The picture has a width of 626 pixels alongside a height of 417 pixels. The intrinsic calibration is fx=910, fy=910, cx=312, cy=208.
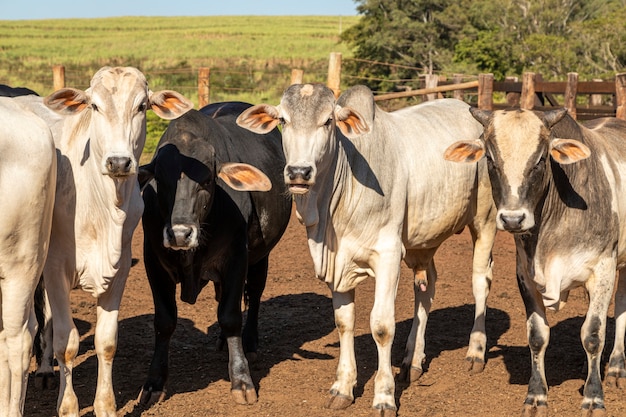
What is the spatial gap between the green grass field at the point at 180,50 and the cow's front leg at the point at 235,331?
13590 millimetres

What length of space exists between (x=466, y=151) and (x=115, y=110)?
219cm

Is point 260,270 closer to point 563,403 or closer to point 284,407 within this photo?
point 284,407

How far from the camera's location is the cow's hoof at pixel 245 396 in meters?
5.98

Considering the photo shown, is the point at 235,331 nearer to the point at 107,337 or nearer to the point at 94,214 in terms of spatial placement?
the point at 107,337

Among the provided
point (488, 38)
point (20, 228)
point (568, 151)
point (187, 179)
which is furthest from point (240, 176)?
point (488, 38)

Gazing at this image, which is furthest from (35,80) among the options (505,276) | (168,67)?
(505,276)

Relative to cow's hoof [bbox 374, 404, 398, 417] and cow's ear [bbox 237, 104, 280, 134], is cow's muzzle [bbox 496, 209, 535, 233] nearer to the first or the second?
cow's hoof [bbox 374, 404, 398, 417]

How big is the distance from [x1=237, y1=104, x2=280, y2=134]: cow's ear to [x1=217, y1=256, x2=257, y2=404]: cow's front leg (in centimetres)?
98

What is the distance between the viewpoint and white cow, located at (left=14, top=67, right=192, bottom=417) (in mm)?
5199

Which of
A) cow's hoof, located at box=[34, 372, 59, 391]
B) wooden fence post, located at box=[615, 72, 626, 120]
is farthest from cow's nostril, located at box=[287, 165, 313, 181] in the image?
wooden fence post, located at box=[615, 72, 626, 120]

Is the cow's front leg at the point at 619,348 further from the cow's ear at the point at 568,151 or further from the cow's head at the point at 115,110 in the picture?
the cow's head at the point at 115,110

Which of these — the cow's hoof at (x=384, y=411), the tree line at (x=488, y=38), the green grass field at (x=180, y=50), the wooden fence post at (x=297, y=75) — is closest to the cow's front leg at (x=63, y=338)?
the cow's hoof at (x=384, y=411)

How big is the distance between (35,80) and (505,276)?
101 feet

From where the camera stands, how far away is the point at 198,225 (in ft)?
18.7
